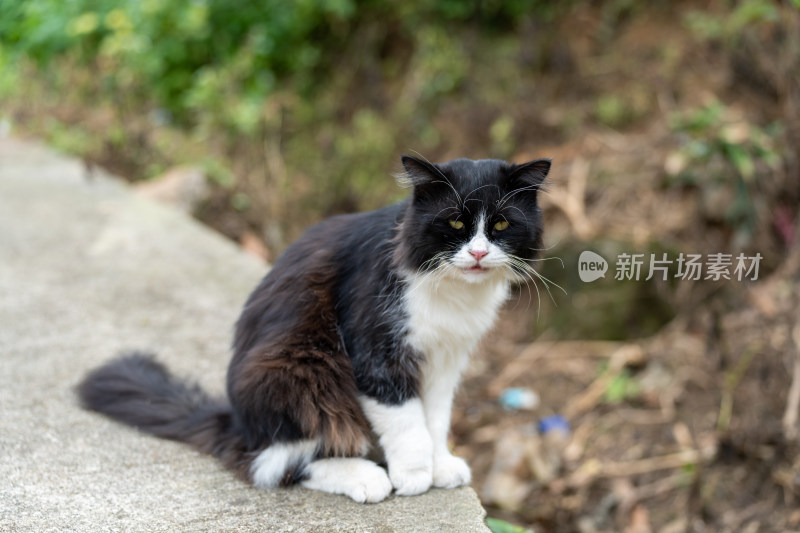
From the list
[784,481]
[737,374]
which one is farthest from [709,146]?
[784,481]

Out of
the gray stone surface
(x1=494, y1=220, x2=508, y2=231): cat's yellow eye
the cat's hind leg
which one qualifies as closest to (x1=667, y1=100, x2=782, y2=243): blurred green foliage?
the gray stone surface

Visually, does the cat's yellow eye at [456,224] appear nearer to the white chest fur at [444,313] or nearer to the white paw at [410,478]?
the white chest fur at [444,313]

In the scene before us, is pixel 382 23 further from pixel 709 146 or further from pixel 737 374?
pixel 737 374

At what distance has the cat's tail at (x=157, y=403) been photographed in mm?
2395

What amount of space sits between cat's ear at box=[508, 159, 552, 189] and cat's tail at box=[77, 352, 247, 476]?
1182 mm

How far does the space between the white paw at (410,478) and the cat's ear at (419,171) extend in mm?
825

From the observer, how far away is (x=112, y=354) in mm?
3002

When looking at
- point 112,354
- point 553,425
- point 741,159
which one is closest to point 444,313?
point 112,354

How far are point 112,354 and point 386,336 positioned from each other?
147 cm

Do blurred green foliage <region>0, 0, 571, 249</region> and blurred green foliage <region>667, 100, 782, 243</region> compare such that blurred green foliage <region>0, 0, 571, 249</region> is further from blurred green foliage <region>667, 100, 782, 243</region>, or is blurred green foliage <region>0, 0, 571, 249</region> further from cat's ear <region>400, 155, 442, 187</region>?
cat's ear <region>400, 155, 442, 187</region>

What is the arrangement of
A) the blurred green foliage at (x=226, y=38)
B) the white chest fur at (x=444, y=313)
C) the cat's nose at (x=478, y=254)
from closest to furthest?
the cat's nose at (x=478, y=254), the white chest fur at (x=444, y=313), the blurred green foliage at (x=226, y=38)

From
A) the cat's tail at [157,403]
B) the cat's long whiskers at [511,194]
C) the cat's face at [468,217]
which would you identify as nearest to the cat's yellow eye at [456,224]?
the cat's face at [468,217]

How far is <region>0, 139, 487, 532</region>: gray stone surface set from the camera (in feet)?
6.61

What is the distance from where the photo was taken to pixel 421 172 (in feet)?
6.64
